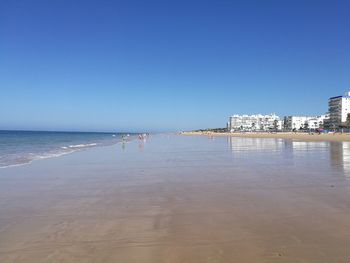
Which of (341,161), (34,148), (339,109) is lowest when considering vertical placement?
(341,161)

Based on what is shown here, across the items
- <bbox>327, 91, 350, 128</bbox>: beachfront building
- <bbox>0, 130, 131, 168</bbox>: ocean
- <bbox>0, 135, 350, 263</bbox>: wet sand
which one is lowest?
<bbox>0, 135, 350, 263</bbox>: wet sand

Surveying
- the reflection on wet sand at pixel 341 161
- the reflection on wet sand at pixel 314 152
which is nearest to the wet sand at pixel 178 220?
the reflection on wet sand at pixel 341 161

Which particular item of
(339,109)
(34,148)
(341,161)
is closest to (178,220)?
(341,161)

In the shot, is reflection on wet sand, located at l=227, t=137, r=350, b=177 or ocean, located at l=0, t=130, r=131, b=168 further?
ocean, located at l=0, t=130, r=131, b=168

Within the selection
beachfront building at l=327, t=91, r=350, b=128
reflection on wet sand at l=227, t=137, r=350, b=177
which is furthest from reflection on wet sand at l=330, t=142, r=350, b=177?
beachfront building at l=327, t=91, r=350, b=128

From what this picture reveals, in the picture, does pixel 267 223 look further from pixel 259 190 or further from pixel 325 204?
pixel 259 190

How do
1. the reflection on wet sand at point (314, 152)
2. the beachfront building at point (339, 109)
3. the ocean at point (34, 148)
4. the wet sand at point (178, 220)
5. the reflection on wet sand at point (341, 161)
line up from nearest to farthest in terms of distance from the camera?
the wet sand at point (178, 220), the reflection on wet sand at point (341, 161), the reflection on wet sand at point (314, 152), the ocean at point (34, 148), the beachfront building at point (339, 109)

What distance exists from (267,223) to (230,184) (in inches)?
177

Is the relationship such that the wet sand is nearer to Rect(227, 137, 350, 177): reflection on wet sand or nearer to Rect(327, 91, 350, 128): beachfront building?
Rect(227, 137, 350, 177): reflection on wet sand

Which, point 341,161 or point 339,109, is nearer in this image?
point 341,161

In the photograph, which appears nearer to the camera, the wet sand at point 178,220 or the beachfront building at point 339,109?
the wet sand at point 178,220

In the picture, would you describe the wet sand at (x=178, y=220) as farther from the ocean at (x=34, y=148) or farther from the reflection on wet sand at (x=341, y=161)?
the ocean at (x=34, y=148)

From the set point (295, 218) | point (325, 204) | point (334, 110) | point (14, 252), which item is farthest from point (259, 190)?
point (334, 110)

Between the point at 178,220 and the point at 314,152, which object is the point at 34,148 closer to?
the point at 314,152
